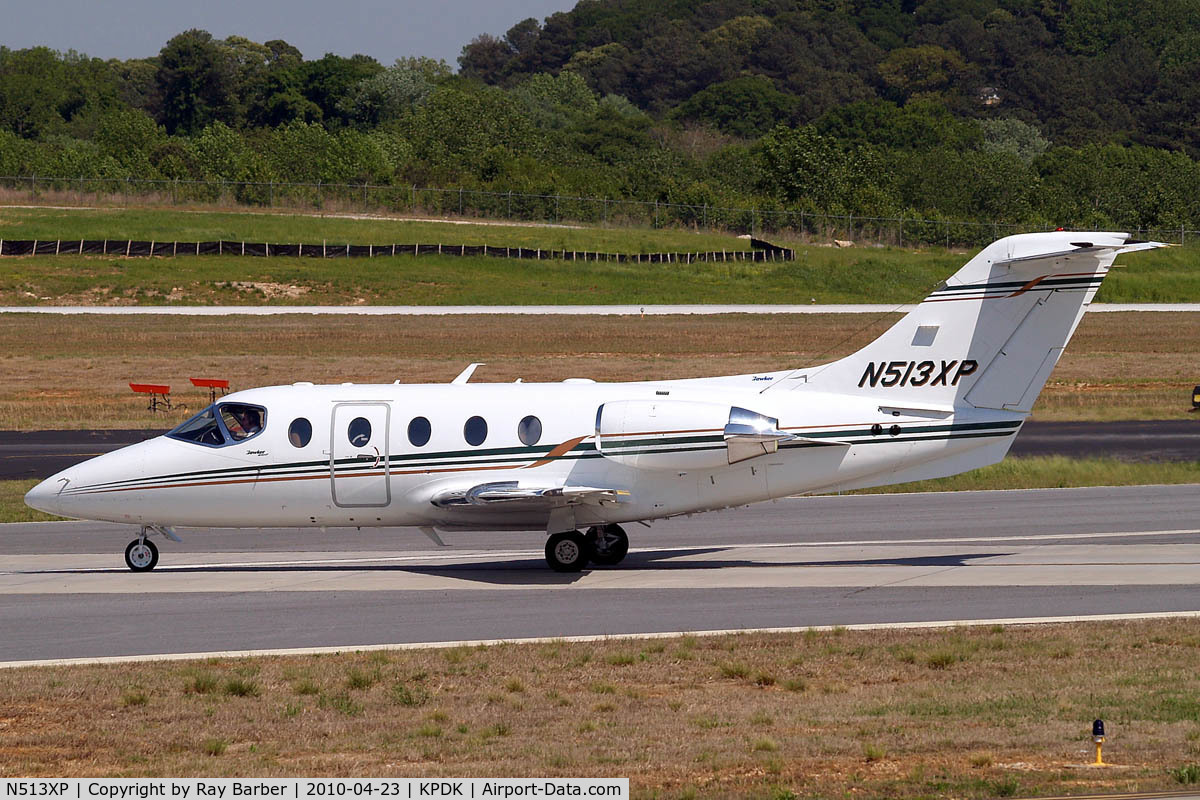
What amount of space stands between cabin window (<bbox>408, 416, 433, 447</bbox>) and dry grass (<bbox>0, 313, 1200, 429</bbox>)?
2246 cm

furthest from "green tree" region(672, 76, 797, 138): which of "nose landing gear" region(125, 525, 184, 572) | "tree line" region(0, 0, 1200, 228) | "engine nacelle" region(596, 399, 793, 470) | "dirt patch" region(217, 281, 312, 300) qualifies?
"engine nacelle" region(596, 399, 793, 470)

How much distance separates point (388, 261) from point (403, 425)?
6419cm

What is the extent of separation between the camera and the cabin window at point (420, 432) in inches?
835

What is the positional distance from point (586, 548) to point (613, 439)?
188 cm

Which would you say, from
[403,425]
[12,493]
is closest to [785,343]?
[12,493]

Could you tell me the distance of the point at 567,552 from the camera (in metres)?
21.3

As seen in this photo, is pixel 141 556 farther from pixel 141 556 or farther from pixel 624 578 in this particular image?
pixel 624 578

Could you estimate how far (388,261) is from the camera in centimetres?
8419

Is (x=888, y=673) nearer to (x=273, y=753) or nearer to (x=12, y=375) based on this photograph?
(x=273, y=753)

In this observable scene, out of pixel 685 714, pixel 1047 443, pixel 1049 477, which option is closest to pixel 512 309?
pixel 1047 443

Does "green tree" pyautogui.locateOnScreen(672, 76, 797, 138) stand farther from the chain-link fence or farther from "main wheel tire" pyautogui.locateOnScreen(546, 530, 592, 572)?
"main wheel tire" pyautogui.locateOnScreen(546, 530, 592, 572)

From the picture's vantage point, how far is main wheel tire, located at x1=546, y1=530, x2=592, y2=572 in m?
21.3

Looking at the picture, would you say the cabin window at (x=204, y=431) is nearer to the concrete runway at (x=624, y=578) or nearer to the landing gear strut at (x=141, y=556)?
the landing gear strut at (x=141, y=556)

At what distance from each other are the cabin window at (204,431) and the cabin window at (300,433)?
113 cm
